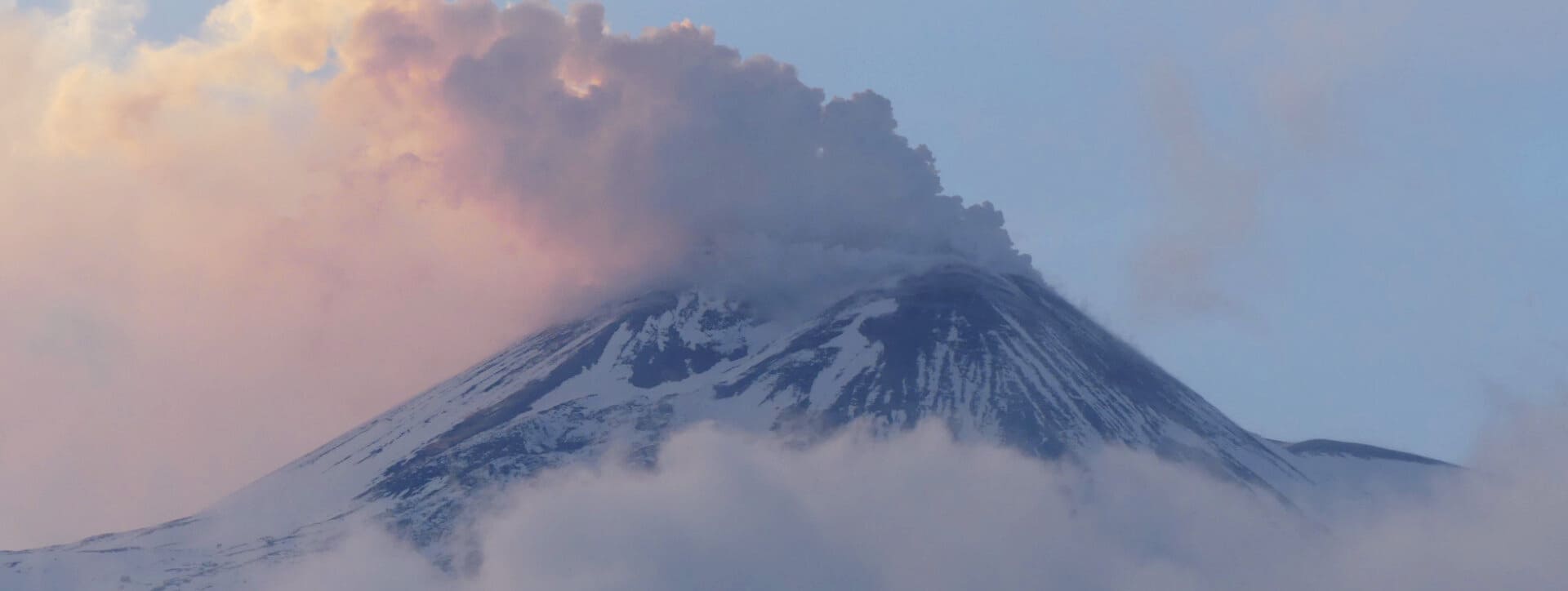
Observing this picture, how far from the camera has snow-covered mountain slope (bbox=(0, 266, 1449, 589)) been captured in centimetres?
17075

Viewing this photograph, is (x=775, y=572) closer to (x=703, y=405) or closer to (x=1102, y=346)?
(x=703, y=405)

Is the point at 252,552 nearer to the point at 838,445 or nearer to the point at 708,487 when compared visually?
the point at 708,487

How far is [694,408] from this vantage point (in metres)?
180

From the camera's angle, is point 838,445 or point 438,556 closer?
point 438,556

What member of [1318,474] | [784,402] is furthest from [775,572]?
[1318,474]

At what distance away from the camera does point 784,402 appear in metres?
181

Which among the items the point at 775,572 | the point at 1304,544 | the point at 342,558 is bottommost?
the point at 1304,544

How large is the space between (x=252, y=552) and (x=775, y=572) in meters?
41.5

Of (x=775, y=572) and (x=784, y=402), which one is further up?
(x=784, y=402)

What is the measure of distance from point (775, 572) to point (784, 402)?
2497 cm

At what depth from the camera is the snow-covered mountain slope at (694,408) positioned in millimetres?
170750

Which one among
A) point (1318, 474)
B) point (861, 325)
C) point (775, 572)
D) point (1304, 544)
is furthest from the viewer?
point (1318, 474)

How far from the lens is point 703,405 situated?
592 feet

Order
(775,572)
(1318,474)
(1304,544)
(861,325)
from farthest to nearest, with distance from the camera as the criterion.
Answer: (1318,474), (861,325), (1304,544), (775,572)
